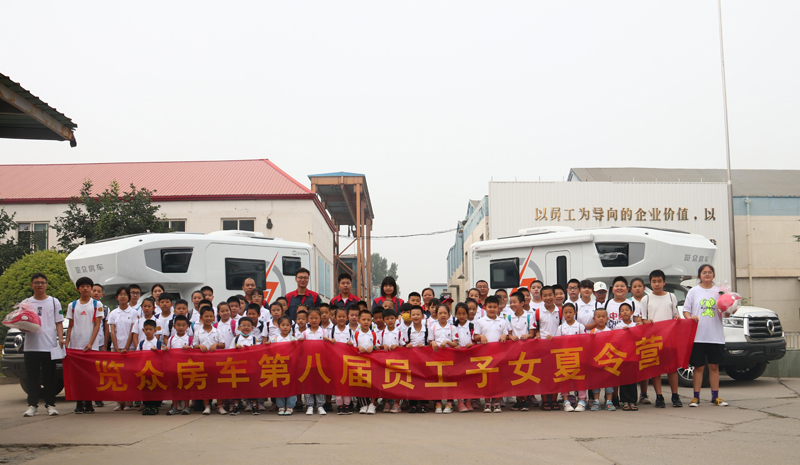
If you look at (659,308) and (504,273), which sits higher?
(504,273)

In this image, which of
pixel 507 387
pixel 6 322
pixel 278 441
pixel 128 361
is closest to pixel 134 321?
pixel 128 361

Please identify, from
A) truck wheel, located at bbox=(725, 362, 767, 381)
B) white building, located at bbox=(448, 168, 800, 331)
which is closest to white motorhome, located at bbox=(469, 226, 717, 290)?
truck wheel, located at bbox=(725, 362, 767, 381)

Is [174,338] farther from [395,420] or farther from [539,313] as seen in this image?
[539,313]

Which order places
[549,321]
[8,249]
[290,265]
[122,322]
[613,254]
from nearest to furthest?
[549,321] → [122,322] → [613,254] → [290,265] → [8,249]

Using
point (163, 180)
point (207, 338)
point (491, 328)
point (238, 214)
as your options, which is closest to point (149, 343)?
point (207, 338)

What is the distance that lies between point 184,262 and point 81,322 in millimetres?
4164

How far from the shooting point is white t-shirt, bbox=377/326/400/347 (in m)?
9.27

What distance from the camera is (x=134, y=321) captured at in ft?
33.2

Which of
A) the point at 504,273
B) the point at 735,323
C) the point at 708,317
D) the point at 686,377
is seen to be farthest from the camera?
the point at 504,273

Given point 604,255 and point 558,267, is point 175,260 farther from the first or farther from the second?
point 604,255

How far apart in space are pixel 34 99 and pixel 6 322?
3.14 metres

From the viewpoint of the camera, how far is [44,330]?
29.4ft

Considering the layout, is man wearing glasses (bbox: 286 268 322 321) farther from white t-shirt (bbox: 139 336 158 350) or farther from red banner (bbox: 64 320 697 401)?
white t-shirt (bbox: 139 336 158 350)

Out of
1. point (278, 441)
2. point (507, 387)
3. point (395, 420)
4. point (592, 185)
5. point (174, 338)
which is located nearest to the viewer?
point (278, 441)
